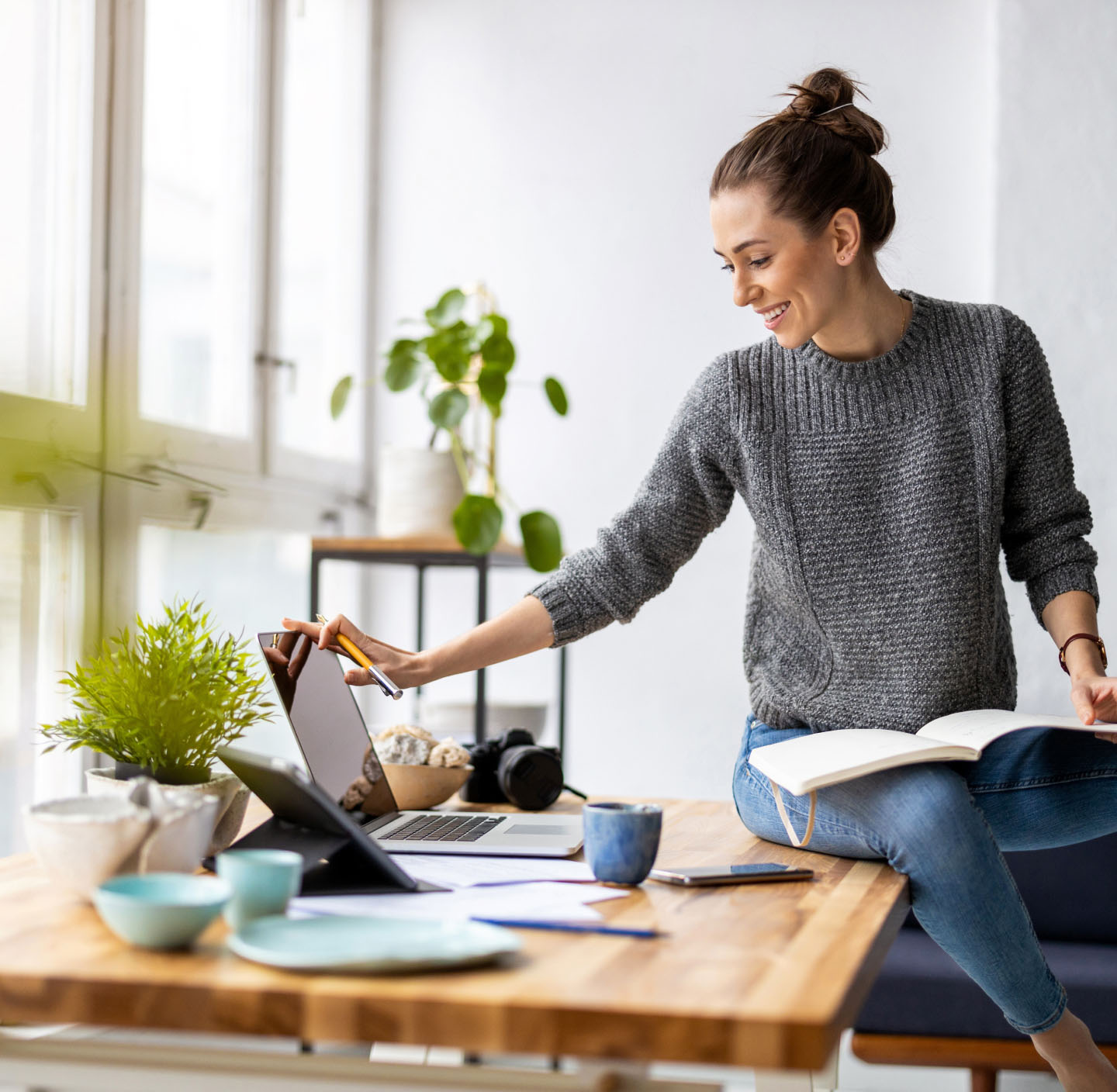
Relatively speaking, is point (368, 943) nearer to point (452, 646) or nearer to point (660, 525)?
point (452, 646)

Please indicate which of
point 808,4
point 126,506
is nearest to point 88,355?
point 126,506

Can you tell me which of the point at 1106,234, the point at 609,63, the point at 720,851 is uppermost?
the point at 609,63

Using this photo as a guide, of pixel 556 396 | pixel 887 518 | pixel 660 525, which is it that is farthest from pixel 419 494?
pixel 887 518

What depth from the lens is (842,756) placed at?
1.12 meters

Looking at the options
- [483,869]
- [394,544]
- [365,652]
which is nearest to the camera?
[483,869]

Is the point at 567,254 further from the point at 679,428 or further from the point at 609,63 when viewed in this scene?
the point at 679,428

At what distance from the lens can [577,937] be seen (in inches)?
32.4

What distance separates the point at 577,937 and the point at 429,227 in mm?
2312

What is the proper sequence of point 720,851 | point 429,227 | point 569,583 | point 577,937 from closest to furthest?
point 577,937
point 720,851
point 569,583
point 429,227

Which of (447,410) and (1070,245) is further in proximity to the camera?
(1070,245)

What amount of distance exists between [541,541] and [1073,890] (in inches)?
45.3

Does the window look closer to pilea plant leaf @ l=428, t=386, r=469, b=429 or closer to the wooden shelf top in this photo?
the wooden shelf top

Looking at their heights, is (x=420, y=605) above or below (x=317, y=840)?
above

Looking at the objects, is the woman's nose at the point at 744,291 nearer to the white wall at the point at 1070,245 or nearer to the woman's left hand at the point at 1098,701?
the woman's left hand at the point at 1098,701
